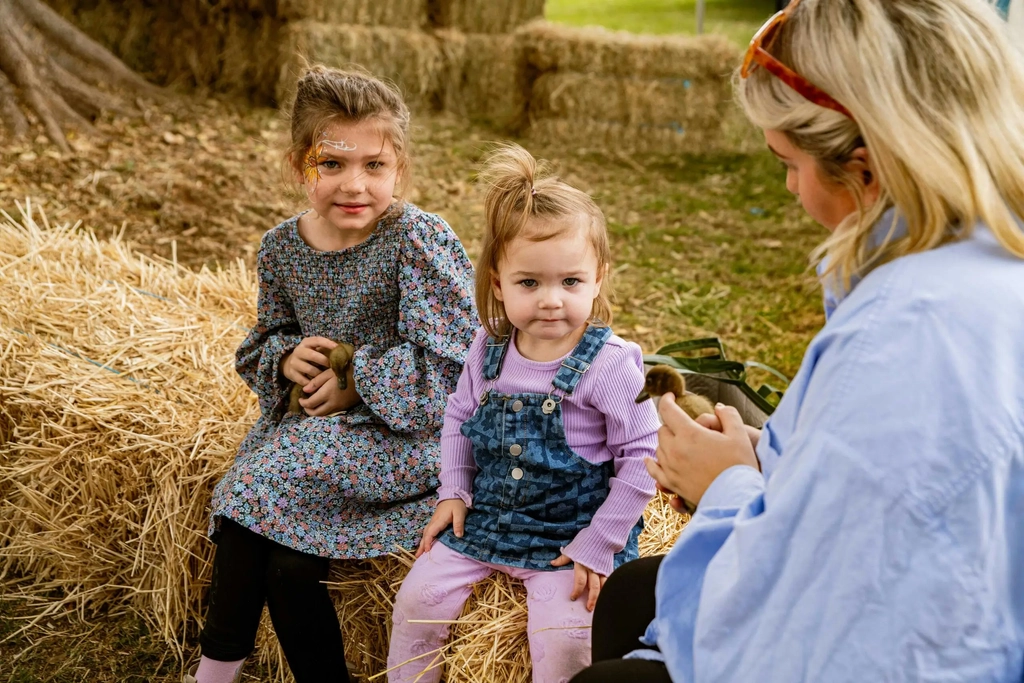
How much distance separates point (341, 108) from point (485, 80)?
19.6 ft

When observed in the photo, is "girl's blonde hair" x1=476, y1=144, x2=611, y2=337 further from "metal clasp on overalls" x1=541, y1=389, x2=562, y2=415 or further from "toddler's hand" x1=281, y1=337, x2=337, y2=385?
"toddler's hand" x1=281, y1=337, x2=337, y2=385

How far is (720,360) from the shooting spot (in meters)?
3.21

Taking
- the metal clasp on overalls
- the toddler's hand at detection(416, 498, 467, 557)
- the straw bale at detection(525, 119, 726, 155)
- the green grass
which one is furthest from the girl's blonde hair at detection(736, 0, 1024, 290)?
the green grass

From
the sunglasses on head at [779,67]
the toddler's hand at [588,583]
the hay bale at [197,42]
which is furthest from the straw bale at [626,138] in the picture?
the sunglasses on head at [779,67]

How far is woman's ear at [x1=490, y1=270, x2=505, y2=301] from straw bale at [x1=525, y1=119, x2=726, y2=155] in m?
5.67

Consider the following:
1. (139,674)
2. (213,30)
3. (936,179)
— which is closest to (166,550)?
(139,674)

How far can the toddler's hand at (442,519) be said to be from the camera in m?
2.18

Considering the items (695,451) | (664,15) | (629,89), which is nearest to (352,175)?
(695,451)

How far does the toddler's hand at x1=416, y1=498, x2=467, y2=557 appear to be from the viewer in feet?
7.16

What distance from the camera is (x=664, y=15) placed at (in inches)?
459

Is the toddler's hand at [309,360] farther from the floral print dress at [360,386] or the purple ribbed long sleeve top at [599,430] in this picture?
the purple ribbed long sleeve top at [599,430]

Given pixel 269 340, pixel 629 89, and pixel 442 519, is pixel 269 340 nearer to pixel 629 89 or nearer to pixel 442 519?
pixel 442 519

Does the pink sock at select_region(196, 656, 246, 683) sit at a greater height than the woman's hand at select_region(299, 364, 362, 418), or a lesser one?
lesser

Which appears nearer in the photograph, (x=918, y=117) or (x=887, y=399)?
(x=887, y=399)
